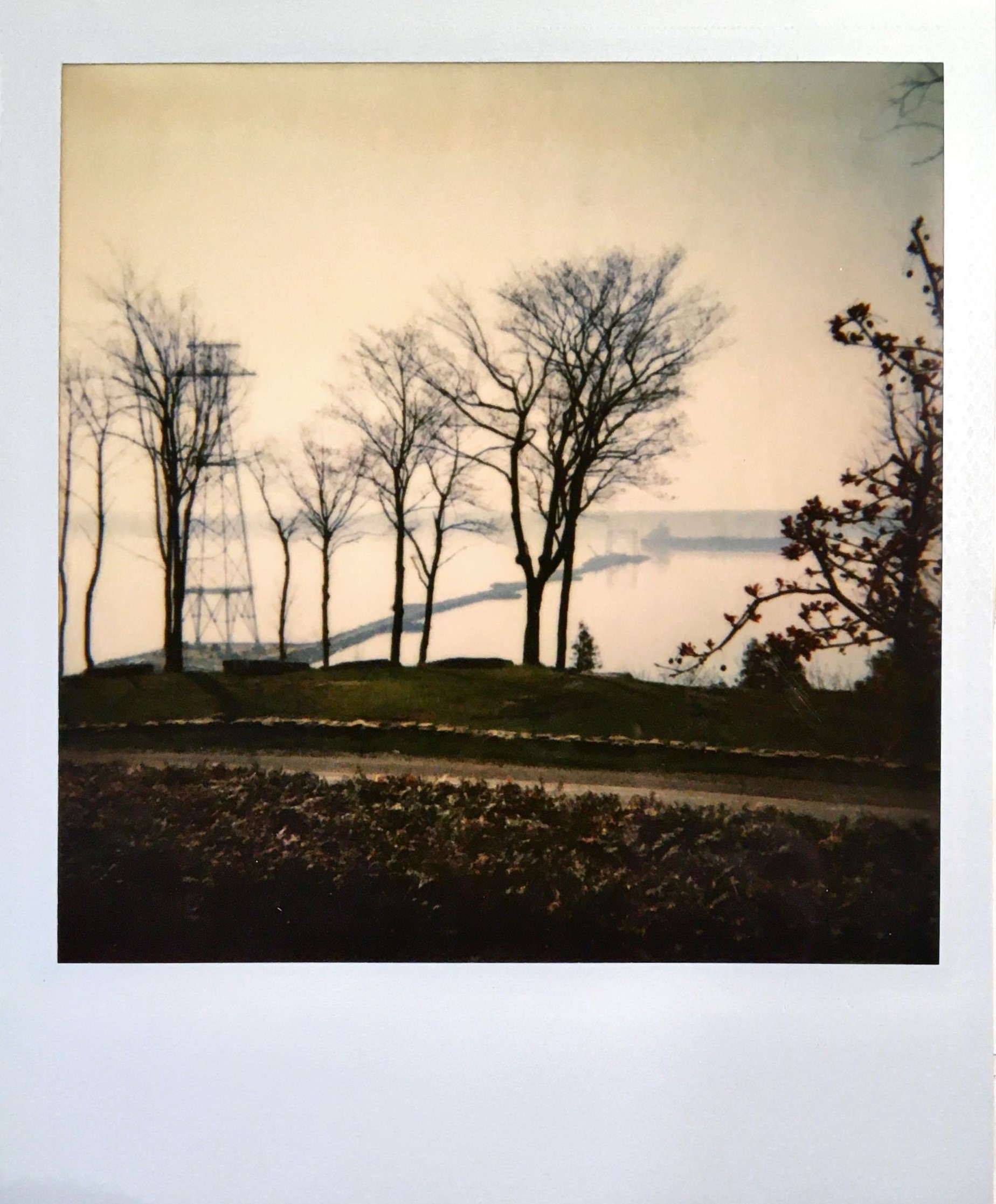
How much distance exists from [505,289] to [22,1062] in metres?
1.80

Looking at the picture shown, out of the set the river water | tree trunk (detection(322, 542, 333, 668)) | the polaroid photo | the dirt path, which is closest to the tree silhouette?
the polaroid photo

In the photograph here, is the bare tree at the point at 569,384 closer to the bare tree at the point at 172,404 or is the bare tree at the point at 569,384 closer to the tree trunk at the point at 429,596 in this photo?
the tree trunk at the point at 429,596

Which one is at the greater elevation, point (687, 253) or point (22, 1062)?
point (687, 253)

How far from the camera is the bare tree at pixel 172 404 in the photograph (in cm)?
177

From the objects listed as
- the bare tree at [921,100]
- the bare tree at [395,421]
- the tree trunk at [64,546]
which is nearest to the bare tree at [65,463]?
the tree trunk at [64,546]

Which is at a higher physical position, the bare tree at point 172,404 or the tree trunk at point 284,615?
the bare tree at point 172,404

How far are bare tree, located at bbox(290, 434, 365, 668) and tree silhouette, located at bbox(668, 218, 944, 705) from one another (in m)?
0.75

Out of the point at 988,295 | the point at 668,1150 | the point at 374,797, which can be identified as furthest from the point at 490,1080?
the point at 988,295

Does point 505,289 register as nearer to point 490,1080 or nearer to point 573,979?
point 573,979

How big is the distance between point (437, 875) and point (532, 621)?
54 centimetres

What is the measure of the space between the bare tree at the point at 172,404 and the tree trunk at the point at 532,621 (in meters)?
0.68

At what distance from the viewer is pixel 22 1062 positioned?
174cm

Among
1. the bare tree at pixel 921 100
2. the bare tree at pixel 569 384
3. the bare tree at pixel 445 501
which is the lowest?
the bare tree at pixel 445 501

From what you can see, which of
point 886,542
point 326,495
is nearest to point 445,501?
point 326,495
